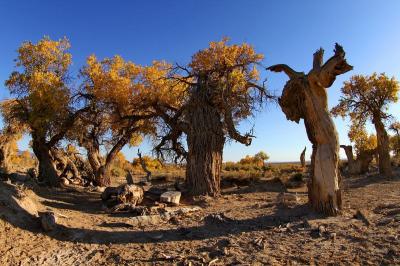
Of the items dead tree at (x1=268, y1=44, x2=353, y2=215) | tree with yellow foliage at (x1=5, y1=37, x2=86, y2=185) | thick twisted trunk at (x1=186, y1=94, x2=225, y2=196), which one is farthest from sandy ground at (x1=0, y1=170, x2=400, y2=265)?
tree with yellow foliage at (x1=5, y1=37, x2=86, y2=185)

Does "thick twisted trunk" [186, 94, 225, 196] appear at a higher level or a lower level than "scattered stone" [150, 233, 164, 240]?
higher

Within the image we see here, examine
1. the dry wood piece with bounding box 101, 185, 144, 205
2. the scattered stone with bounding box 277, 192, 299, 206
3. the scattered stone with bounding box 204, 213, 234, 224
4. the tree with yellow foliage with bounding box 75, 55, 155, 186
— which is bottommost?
the scattered stone with bounding box 204, 213, 234, 224

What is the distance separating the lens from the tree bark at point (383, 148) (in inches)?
781

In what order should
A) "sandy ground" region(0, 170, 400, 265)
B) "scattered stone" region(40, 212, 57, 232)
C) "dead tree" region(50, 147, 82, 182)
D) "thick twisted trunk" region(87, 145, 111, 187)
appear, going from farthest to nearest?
1. "dead tree" region(50, 147, 82, 182)
2. "thick twisted trunk" region(87, 145, 111, 187)
3. "scattered stone" region(40, 212, 57, 232)
4. "sandy ground" region(0, 170, 400, 265)

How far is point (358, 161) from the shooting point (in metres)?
24.8

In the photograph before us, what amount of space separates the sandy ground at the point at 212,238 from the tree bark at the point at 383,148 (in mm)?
10201

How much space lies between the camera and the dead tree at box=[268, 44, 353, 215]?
8.73 m

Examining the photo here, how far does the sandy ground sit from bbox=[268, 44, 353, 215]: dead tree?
482 mm

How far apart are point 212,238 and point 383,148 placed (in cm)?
1568

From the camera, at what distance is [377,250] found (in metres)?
6.33

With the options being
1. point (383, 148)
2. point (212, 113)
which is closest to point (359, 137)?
point (383, 148)

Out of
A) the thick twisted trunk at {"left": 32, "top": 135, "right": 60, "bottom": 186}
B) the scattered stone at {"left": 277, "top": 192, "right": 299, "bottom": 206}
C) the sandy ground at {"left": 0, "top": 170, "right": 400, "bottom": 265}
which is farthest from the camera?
the thick twisted trunk at {"left": 32, "top": 135, "right": 60, "bottom": 186}

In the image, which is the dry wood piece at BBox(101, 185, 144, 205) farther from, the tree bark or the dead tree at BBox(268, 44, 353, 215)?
the tree bark

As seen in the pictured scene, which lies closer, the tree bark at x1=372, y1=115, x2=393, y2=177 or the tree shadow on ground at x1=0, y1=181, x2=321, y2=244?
the tree shadow on ground at x1=0, y1=181, x2=321, y2=244
